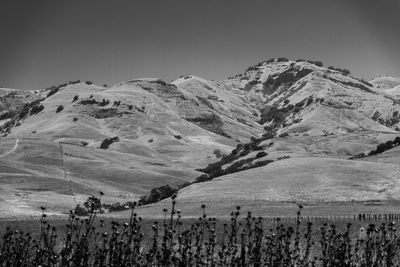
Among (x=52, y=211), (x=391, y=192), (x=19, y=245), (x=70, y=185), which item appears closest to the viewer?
(x=19, y=245)

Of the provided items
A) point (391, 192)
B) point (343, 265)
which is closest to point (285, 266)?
point (343, 265)

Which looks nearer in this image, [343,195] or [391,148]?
[343,195]

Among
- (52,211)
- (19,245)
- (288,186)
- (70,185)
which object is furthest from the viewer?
(70,185)

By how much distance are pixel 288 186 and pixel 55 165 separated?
88.3 m

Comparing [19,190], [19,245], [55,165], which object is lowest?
[19,245]

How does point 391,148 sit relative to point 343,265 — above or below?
above

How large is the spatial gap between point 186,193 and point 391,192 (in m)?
44.0

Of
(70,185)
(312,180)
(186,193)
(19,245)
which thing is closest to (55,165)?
(70,185)

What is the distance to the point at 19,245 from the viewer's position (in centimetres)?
1694

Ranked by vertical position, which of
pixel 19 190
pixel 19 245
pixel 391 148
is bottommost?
pixel 19 245

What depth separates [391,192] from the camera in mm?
115562

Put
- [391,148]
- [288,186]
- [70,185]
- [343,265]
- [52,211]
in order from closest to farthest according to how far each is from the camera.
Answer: [343,265]
[52,211]
[288,186]
[70,185]
[391,148]

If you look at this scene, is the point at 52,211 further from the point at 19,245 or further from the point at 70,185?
the point at 19,245

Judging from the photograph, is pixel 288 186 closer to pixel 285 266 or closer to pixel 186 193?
pixel 186 193
